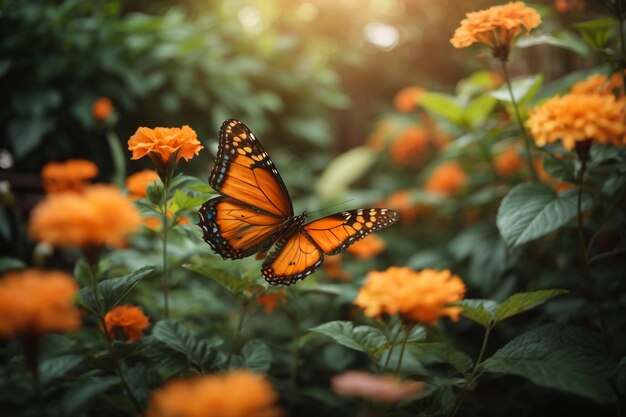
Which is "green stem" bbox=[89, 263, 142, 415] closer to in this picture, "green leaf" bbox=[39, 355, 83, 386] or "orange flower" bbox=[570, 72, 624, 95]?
"green leaf" bbox=[39, 355, 83, 386]

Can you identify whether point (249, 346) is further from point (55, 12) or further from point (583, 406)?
point (55, 12)

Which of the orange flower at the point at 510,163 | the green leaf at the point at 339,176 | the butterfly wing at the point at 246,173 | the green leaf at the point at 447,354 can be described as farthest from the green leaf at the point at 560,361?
the green leaf at the point at 339,176

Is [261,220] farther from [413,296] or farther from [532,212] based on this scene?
[532,212]

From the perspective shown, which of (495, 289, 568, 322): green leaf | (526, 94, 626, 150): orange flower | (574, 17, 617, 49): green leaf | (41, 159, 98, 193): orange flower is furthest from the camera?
(41, 159, 98, 193): orange flower

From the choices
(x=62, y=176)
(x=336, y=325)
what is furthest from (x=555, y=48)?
(x=62, y=176)

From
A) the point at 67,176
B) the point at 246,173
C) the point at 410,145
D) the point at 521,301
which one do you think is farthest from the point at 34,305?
the point at 410,145

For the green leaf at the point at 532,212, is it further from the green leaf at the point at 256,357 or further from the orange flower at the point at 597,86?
the green leaf at the point at 256,357

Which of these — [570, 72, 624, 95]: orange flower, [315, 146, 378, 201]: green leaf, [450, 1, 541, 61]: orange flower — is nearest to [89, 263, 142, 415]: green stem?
[450, 1, 541, 61]: orange flower
